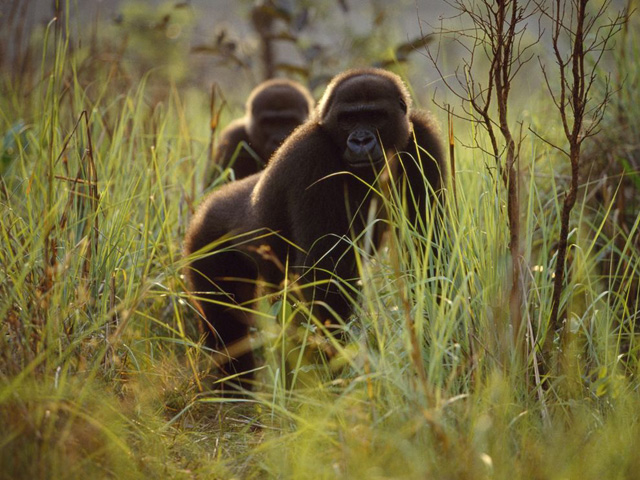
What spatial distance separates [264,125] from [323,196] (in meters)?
2.88

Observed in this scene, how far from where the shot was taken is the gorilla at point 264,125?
239 inches

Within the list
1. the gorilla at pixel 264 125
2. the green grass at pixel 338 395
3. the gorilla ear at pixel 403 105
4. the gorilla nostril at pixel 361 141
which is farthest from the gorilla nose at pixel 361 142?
the gorilla at pixel 264 125

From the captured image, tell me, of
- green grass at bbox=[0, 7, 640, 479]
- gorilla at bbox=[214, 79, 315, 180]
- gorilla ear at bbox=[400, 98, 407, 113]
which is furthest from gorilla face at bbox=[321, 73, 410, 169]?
gorilla at bbox=[214, 79, 315, 180]

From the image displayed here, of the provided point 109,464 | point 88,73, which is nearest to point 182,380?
point 109,464

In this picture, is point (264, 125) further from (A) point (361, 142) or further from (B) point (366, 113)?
(A) point (361, 142)

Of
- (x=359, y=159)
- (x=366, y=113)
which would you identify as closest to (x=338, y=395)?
(x=359, y=159)

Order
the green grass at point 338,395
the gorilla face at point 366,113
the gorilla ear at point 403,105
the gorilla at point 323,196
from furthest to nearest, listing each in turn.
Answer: the gorilla ear at point 403,105, the gorilla face at point 366,113, the gorilla at point 323,196, the green grass at point 338,395

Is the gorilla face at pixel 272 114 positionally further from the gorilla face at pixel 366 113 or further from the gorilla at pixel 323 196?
Answer: the gorilla face at pixel 366 113

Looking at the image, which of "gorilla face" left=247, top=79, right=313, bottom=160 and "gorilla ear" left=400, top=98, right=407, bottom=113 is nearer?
"gorilla ear" left=400, top=98, right=407, bottom=113

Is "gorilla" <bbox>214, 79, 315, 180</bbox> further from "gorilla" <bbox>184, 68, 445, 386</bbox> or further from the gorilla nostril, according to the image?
the gorilla nostril

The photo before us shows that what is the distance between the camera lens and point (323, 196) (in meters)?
3.43

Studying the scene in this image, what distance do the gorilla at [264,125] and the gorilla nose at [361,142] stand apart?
2602mm

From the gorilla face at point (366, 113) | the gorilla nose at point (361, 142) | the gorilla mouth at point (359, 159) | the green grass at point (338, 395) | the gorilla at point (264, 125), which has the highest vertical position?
the gorilla face at point (366, 113)

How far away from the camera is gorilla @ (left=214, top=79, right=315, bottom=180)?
6074 mm
